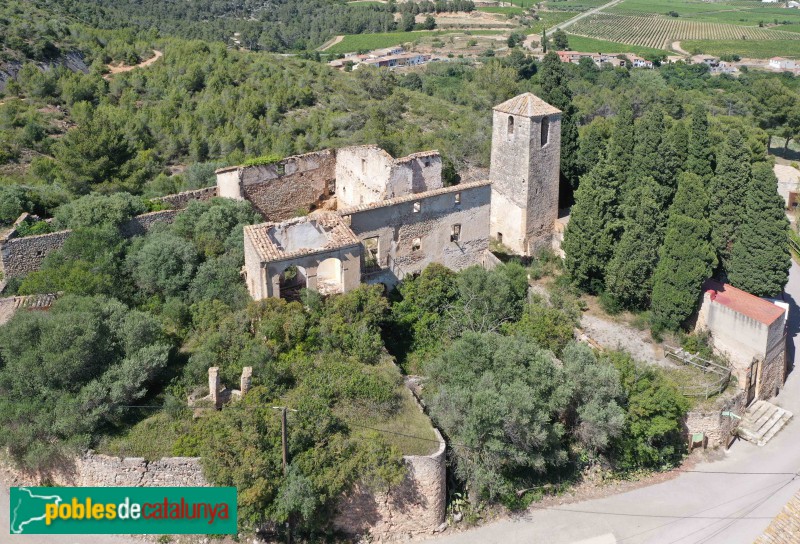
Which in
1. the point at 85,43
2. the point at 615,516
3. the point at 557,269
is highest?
the point at 85,43

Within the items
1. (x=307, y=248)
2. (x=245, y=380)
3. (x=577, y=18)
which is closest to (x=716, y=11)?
(x=577, y=18)

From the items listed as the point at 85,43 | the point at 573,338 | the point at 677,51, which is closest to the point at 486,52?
the point at 677,51

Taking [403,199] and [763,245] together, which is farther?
[763,245]

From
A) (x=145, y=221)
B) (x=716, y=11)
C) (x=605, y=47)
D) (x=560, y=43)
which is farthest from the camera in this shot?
(x=716, y=11)

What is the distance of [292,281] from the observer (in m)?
18.3

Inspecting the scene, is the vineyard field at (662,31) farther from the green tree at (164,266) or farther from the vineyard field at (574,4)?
the green tree at (164,266)

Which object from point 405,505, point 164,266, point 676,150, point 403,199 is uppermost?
point 403,199

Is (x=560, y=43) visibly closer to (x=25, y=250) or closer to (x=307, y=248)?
(x=307, y=248)

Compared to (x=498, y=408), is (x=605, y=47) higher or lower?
lower

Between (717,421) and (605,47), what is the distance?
75584mm

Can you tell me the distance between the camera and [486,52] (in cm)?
7800

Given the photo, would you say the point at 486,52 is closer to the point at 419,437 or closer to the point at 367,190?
the point at 367,190

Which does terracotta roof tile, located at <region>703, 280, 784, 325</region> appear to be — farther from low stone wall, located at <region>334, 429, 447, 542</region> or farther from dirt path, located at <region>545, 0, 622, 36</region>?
dirt path, located at <region>545, 0, 622, 36</region>

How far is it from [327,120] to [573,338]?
1800 centimetres
